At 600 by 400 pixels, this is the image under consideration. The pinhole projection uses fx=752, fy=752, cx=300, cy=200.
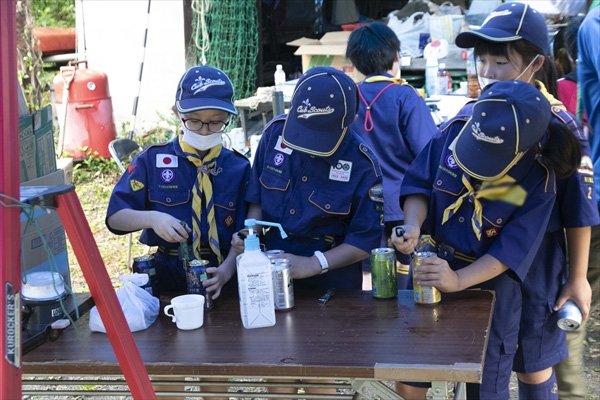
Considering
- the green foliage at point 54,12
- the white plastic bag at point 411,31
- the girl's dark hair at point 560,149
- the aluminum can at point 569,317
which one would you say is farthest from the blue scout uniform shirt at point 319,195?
the green foliage at point 54,12

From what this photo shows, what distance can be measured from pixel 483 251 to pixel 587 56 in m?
1.18

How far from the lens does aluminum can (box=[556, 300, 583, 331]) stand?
274 centimetres

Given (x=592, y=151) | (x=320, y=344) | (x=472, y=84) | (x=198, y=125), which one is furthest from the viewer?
(x=472, y=84)

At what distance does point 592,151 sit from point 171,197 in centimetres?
182

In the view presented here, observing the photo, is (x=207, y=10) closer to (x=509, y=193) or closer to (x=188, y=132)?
(x=188, y=132)

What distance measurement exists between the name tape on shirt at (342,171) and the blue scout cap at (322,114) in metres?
0.09

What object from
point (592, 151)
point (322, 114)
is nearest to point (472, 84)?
point (592, 151)

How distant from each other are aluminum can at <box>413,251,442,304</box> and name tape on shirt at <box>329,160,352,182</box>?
424mm

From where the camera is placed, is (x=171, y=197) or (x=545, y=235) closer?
(x=545, y=235)

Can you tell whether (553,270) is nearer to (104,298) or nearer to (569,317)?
(569,317)

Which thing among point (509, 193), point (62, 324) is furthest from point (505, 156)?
point (62, 324)

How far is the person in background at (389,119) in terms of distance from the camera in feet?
14.1

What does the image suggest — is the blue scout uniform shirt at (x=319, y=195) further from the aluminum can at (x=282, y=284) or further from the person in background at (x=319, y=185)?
the aluminum can at (x=282, y=284)

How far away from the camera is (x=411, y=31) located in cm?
745
